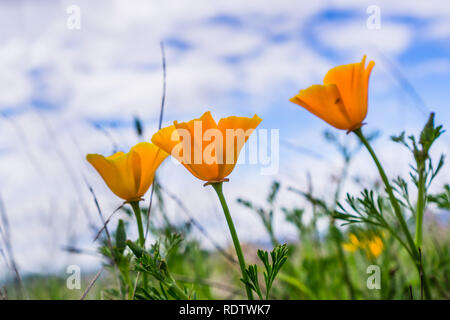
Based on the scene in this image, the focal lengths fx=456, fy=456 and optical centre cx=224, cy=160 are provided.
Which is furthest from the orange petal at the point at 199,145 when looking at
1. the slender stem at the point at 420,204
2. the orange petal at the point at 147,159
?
the slender stem at the point at 420,204

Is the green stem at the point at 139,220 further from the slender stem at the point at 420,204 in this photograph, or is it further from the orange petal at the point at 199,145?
the slender stem at the point at 420,204

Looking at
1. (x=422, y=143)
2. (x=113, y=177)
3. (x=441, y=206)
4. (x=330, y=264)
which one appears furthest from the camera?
(x=330, y=264)

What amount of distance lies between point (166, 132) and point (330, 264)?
140 cm

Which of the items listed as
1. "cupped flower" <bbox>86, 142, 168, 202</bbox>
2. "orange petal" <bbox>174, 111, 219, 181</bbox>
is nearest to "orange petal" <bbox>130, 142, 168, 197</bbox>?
"cupped flower" <bbox>86, 142, 168, 202</bbox>

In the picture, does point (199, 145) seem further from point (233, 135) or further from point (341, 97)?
point (341, 97)

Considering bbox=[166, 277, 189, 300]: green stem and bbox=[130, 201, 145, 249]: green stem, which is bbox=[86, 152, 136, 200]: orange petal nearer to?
bbox=[130, 201, 145, 249]: green stem

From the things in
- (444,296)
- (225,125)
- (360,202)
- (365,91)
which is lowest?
(444,296)

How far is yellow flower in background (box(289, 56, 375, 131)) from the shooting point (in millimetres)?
966

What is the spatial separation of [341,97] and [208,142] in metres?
0.34

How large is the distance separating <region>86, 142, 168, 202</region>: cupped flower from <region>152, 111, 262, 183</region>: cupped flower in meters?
0.11

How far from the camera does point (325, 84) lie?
97 cm
